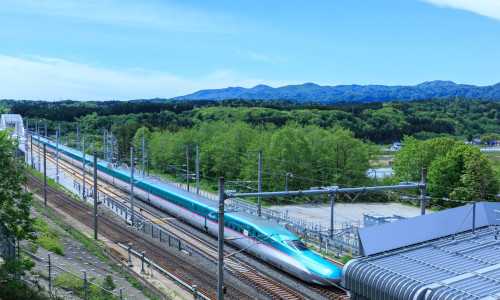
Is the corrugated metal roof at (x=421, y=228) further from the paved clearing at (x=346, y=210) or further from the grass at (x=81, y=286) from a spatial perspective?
the paved clearing at (x=346, y=210)

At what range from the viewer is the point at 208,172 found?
239 ft

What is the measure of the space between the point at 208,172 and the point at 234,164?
710 centimetres

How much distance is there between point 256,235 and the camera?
2598cm

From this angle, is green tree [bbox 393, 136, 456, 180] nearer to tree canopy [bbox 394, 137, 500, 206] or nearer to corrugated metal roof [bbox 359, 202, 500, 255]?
tree canopy [bbox 394, 137, 500, 206]

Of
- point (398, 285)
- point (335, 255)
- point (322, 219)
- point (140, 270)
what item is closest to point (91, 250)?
point (140, 270)

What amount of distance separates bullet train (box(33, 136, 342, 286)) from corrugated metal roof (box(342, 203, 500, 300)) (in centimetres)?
623

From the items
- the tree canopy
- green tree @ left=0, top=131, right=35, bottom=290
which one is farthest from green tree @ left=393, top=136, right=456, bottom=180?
green tree @ left=0, top=131, right=35, bottom=290

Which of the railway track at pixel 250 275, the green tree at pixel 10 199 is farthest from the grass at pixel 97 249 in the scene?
the green tree at pixel 10 199

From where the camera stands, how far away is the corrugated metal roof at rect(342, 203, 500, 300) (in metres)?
12.5

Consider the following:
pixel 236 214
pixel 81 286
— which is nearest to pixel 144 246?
pixel 236 214

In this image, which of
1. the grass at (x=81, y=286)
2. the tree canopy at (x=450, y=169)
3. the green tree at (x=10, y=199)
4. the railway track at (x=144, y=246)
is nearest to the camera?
the green tree at (x=10, y=199)

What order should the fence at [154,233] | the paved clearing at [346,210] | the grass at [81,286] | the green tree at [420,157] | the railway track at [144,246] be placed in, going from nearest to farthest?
the grass at [81,286] → the railway track at [144,246] → the fence at [154,233] → the paved clearing at [346,210] → the green tree at [420,157]

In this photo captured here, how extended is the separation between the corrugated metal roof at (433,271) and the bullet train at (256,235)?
6.23m

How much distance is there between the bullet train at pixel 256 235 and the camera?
22.3 metres
